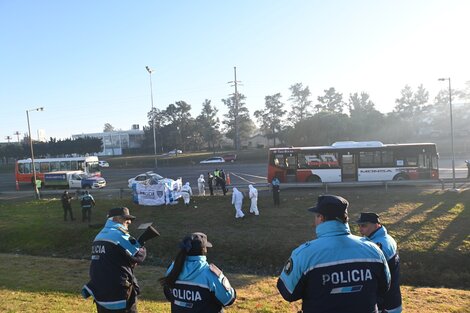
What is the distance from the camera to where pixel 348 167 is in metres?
26.8

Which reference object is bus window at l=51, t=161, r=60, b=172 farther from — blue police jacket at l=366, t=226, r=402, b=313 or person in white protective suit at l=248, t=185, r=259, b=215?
blue police jacket at l=366, t=226, r=402, b=313

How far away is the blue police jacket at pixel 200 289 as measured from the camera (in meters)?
3.70

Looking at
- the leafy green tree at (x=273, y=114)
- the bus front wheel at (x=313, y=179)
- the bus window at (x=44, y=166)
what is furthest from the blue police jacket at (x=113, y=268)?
the leafy green tree at (x=273, y=114)

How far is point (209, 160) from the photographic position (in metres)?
67.2

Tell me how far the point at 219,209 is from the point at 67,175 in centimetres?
2114

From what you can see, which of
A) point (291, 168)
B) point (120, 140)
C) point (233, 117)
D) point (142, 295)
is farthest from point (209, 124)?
point (142, 295)

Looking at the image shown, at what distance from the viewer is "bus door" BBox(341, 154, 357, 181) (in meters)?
26.8

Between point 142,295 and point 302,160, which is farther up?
point 302,160

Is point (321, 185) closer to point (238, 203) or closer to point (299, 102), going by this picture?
point (238, 203)

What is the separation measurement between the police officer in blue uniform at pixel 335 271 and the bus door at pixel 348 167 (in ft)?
79.8

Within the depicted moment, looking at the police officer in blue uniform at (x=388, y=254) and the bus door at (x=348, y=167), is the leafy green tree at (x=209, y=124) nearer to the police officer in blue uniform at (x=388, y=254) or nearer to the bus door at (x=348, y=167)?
the bus door at (x=348, y=167)

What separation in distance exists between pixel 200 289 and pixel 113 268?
4.83 feet

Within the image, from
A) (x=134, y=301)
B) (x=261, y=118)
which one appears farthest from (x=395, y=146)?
(x=261, y=118)

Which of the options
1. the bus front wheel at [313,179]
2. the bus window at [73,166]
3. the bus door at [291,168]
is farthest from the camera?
the bus window at [73,166]
